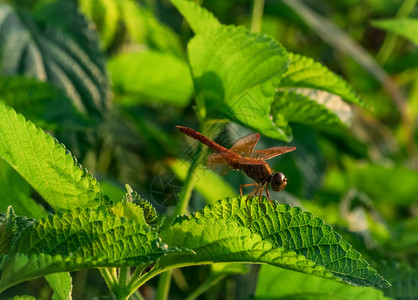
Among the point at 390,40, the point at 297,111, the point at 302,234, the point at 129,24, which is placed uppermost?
the point at 390,40

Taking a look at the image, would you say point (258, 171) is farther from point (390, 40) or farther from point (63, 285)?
point (390, 40)

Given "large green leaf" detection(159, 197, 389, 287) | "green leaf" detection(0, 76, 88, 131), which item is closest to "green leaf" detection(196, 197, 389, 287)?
"large green leaf" detection(159, 197, 389, 287)

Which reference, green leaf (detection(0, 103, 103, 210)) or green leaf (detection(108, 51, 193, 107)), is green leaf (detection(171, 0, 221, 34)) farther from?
green leaf (detection(108, 51, 193, 107))

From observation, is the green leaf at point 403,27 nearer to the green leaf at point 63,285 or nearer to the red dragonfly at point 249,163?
the red dragonfly at point 249,163

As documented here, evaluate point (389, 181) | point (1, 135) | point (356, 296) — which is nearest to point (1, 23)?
point (1, 135)

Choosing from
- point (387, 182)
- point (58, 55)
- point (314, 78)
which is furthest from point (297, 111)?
point (387, 182)

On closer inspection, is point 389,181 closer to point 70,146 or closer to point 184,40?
point 184,40

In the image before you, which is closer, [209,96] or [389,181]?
[209,96]
